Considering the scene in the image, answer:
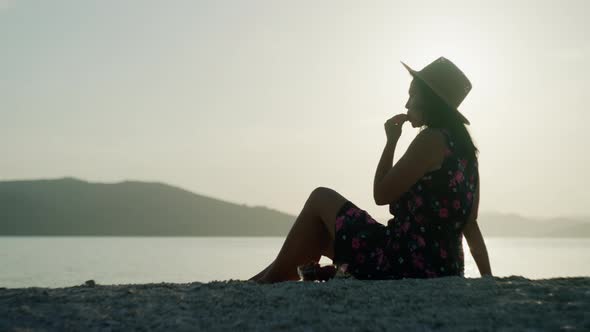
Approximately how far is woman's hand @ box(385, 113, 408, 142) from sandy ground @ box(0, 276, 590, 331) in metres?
1.06

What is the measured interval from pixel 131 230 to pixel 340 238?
174117 mm

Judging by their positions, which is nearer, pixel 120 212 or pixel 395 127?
pixel 395 127

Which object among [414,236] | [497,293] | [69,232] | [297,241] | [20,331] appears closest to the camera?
[20,331]

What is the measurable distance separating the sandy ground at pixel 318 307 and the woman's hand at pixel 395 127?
3.47ft

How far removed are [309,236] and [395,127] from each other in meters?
1.01

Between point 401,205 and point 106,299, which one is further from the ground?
point 401,205

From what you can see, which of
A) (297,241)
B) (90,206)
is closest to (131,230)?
(90,206)

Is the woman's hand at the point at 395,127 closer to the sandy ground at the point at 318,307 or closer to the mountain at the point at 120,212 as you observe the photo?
the sandy ground at the point at 318,307

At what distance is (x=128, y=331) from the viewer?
3326 millimetres

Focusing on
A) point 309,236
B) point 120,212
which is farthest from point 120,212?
point 309,236

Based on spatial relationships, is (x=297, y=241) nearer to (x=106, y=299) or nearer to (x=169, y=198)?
(x=106, y=299)

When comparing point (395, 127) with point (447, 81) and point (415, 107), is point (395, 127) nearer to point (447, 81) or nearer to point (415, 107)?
point (415, 107)

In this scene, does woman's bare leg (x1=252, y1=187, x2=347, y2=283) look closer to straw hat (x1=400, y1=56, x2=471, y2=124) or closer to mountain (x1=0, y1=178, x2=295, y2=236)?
straw hat (x1=400, y1=56, x2=471, y2=124)

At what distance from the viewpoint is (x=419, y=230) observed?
15.0 feet
